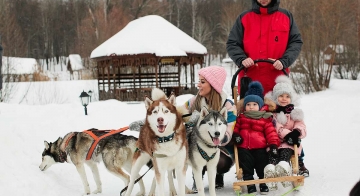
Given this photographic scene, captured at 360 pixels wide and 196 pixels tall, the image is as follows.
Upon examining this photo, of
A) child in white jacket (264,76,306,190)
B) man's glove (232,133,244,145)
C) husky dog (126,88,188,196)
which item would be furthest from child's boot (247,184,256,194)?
husky dog (126,88,188,196)

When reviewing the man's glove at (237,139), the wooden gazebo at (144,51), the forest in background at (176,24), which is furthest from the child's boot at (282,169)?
the forest in background at (176,24)

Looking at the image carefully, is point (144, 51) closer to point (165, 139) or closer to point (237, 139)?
point (237, 139)

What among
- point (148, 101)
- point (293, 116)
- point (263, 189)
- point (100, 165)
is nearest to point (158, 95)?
point (148, 101)

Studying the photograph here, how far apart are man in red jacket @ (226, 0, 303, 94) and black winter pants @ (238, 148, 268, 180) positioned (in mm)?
1063

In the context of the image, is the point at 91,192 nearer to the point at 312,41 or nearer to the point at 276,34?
the point at 276,34

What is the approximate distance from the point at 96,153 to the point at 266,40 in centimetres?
254

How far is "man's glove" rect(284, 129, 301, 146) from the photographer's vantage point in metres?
4.30

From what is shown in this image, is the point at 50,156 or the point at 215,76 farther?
the point at 50,156

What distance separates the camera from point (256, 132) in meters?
4.34

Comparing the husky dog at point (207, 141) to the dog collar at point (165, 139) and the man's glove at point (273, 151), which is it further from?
the man's glove at point (273, 151)

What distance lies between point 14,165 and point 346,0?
59.5ft

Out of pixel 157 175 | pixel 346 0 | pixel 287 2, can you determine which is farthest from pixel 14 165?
pixel 287 2

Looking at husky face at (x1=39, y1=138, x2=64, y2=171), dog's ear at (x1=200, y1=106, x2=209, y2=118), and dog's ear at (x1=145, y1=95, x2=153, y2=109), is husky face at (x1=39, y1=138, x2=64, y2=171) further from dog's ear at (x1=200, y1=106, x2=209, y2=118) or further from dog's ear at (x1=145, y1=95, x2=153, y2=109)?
dog's ear at (x1=200, y1=106, x2=209, y2=118)

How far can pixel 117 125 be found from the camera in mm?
9773
